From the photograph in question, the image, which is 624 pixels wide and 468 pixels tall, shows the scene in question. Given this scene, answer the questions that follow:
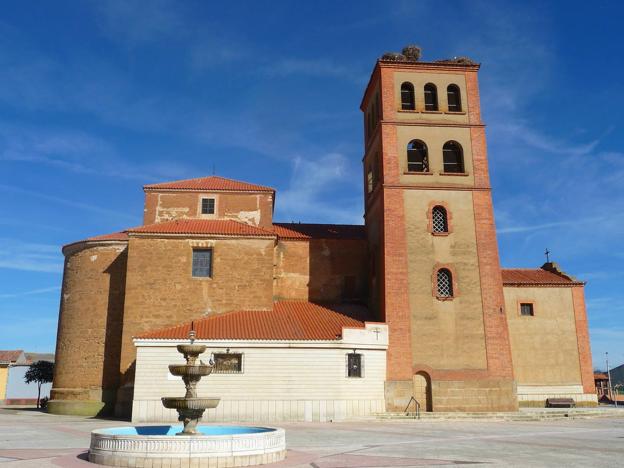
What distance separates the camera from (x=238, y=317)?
23297mm

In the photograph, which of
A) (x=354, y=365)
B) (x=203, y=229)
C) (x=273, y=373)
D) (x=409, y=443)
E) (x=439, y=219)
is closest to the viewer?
(x=409, y=443)

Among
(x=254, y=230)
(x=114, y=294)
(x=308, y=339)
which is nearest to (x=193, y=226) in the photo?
(x=254, y=230)

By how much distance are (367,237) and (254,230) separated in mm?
6341

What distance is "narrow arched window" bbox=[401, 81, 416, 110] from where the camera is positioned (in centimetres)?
2677

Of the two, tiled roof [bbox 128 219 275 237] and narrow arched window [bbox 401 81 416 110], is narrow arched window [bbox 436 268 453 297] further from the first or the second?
narrow arched window [bbox 401 81 416 110]

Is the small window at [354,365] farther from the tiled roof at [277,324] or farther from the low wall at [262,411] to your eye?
the low wall at [262,411]

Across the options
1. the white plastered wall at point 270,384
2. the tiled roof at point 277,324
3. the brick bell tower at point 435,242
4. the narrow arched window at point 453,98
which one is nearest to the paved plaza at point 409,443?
the white plastered wall at point 270,384

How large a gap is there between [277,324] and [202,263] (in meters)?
4.69

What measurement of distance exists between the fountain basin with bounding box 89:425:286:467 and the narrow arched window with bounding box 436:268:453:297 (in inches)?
572

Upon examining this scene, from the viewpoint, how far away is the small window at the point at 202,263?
24.4 metres

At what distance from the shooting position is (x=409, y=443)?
13398 millimetres

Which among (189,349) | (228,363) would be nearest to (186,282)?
(228,363)

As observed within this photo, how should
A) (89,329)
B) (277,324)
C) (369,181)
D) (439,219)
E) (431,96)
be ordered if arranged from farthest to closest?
(369,181) → (431,96) → (89,329) → (439,219) → (277,324)

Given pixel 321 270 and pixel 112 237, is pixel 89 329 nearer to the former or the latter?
pixel 112 237
